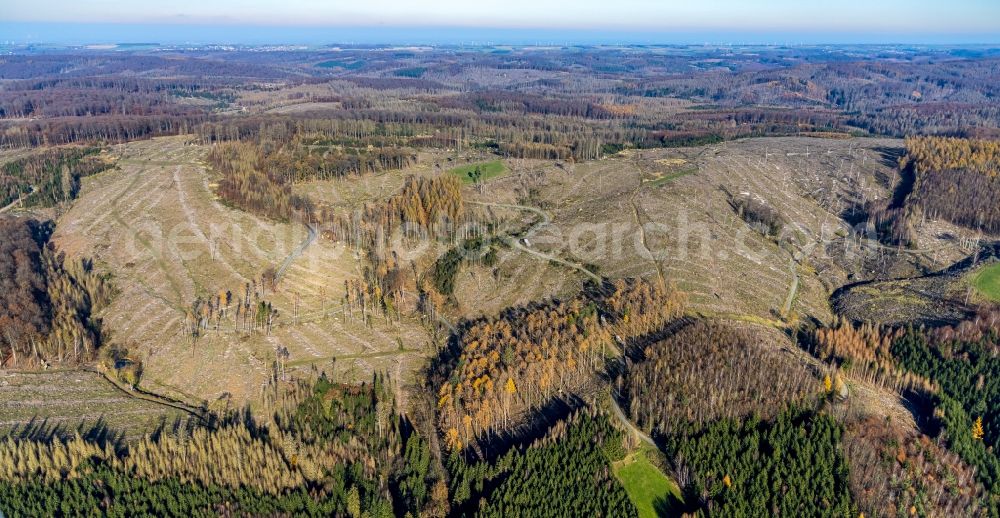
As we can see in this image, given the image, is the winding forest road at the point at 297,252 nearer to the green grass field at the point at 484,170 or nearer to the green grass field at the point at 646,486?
the green grass field at the point at 484,170

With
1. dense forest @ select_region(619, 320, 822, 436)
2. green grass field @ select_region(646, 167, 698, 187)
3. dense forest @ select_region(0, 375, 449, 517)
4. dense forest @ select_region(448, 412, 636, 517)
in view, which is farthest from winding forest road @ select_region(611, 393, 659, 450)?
green grass field @ select_region(646, 167, 698, 187)

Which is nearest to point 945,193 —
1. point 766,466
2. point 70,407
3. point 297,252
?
point 766,466

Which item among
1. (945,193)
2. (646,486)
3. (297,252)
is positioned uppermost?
(945,193)

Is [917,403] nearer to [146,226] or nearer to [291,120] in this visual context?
[146,226]

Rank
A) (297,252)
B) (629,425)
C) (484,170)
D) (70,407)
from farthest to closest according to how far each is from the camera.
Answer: (484,170) → (297,252) → (70,407) → (629,425)

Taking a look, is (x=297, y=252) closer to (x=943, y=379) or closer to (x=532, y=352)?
(x=532, y=352)

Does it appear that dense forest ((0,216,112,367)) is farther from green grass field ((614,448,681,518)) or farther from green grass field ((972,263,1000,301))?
green grass field ((972,263,1000,301))

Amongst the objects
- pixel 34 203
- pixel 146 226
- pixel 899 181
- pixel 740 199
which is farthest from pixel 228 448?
pixel 899 181
